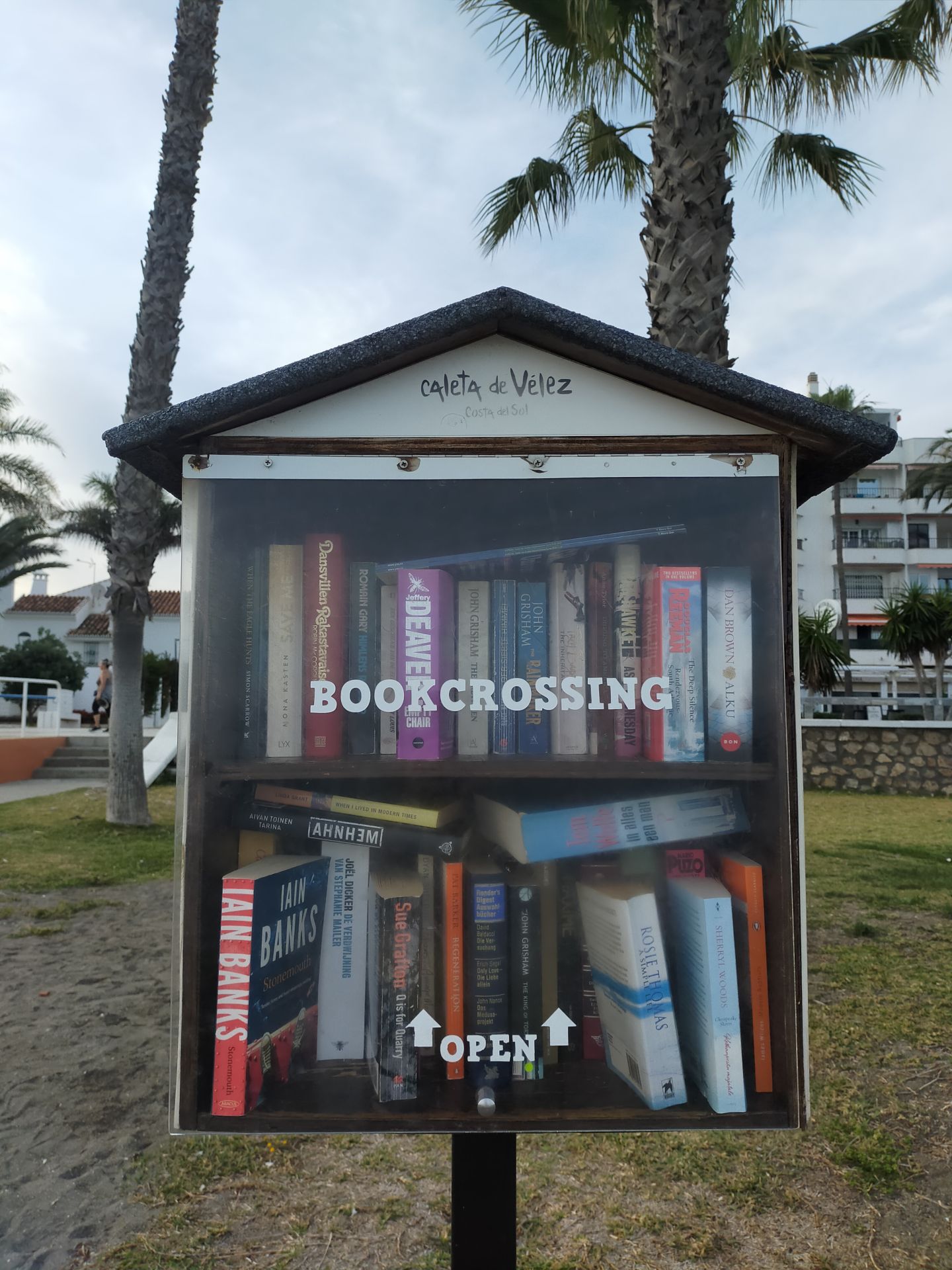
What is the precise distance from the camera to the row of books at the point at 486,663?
1499 mm

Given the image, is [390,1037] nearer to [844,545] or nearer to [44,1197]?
[44,1197]

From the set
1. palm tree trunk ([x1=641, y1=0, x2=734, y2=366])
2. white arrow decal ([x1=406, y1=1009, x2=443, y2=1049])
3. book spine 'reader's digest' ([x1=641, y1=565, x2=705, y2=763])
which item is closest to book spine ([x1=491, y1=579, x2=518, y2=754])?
book spine 'reader's digest' ([x1=641, y1=565, x2=705, y2=763])

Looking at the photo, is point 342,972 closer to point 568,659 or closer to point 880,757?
point 568,659

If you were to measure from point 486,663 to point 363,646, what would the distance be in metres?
0.22

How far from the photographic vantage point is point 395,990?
1495mm

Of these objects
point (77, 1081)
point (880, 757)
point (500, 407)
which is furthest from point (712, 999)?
point (880, 757)

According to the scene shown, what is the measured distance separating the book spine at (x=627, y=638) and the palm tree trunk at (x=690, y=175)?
2.90 m

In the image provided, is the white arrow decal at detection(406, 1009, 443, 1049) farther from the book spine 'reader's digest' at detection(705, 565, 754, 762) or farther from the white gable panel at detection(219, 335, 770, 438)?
the white gable panel at detection(219, 335, 770, 438)

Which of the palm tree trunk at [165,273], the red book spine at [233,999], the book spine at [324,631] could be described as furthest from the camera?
the palm tree trunk at [165,273]

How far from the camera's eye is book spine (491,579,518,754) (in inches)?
59.8

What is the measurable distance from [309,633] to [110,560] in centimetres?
785

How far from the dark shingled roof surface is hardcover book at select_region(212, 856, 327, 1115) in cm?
75

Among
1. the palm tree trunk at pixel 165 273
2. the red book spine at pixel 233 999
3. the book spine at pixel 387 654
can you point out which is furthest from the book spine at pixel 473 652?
the palm tree trunk at pixel 165 273

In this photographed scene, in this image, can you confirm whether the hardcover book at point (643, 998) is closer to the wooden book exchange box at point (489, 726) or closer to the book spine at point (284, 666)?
the wooden book exchange box at point (489, 726)
